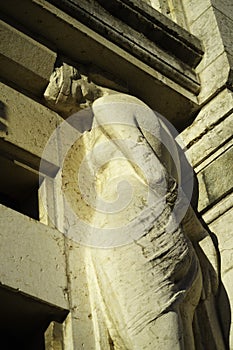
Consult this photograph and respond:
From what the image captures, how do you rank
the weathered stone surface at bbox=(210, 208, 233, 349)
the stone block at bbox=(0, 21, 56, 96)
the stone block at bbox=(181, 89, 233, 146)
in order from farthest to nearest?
1. the stone block at bbox=(181, 89, 233, 146)
2. the stone block at bbox=(0, 21, 56, 96)
3. the weathered stone surface at bbox=(210, 208, 233, 349)

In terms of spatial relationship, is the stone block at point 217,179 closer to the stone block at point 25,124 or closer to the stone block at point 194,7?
the stone block at point 25,124

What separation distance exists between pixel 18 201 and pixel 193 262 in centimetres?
80

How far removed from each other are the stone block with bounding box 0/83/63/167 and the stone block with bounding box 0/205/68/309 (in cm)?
34

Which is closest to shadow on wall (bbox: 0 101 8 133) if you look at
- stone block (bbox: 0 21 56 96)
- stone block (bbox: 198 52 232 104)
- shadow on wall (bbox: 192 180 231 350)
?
stone block (bbox: 0 21 56 96)

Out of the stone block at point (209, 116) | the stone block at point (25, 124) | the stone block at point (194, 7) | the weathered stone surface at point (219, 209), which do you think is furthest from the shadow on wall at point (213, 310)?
the stone block at point (194, 7)

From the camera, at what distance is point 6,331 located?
3.65 meters

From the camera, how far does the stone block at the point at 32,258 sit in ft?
11.5

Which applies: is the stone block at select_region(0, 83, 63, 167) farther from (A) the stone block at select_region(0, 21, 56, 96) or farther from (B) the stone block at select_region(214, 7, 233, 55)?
(B) the stone block at select_region(214, 7, 233, 55)

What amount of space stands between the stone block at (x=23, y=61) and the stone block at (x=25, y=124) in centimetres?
9

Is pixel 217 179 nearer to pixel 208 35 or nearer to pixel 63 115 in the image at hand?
pixel 63 115

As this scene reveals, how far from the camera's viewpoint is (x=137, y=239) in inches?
146

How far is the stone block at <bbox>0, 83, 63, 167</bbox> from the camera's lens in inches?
154

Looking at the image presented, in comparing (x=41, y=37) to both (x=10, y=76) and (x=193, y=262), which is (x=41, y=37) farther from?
(x=193, y=262)

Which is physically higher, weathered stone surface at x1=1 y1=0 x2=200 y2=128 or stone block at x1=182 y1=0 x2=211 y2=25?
stone block at x1=182 y1=0 x2=211 y2=25
